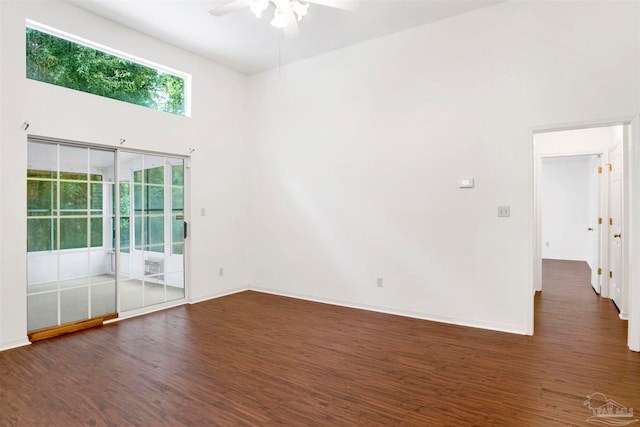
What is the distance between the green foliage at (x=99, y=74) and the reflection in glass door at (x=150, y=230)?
0.77 metres

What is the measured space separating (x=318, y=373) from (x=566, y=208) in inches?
370

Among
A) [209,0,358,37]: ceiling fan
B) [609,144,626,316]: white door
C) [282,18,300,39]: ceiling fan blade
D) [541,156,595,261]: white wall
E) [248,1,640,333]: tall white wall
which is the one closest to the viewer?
[209,0,358,37]: ceiling fan

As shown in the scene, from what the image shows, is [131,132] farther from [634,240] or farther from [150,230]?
[634,240]

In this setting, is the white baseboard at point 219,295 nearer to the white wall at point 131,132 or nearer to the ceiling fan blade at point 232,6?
the white wall at point 131,132

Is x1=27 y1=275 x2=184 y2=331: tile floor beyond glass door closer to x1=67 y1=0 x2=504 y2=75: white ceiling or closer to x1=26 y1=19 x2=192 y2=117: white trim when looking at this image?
x1=26 y1=19 x2=192 y2=117: white trim

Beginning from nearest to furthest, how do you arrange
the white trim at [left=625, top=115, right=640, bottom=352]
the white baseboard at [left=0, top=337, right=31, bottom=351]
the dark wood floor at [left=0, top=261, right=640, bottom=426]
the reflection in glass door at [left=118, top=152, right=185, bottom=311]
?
the dark wood floor at [left=0, top=261, right=640, bottom=426]
the white trim at [left=625, top=115, right=640, bottom=352]
the white baseboard at [left=0, top=337, right=31, bottom=351]
the reflection in glass door at [left=118, top=152, right=185, bottom=311]

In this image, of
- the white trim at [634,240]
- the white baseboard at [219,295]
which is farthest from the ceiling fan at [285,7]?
the white baseboard at [219,295]

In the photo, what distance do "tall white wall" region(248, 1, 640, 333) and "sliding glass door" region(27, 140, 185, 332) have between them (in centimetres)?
161

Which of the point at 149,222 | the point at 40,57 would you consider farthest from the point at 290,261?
the point at 40,57

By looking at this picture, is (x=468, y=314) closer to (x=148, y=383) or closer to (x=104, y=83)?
(x=148, y=383)

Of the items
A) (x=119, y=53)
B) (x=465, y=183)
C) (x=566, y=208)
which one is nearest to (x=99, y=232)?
(x=119, y=53)

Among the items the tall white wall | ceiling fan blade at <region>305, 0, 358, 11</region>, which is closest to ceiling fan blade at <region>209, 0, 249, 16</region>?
ceiling fan blade at <region>305, 0, 358, 11</region>

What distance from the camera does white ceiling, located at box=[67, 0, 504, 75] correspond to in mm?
3918

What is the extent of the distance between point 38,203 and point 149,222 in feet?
4.25
